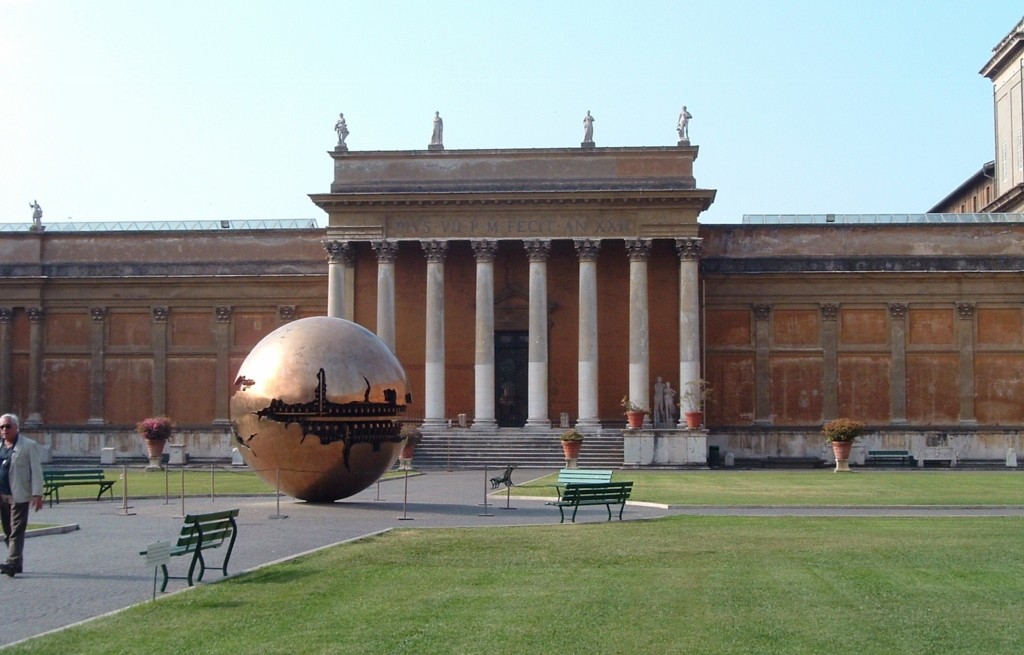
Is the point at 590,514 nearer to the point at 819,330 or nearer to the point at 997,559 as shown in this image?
the point at 997,559

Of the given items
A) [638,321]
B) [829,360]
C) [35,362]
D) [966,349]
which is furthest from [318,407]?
[966,349]

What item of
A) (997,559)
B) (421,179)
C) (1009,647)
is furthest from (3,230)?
(1009,647)

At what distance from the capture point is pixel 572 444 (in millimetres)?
45906

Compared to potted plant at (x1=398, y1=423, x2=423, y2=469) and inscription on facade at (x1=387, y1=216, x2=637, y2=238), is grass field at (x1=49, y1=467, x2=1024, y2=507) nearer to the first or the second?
potted plant at (x1=398, y1=423, x2=423, y2=469)

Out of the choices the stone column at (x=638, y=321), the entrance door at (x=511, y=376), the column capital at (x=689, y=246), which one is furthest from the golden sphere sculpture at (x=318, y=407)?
the entrance door at (x=511, y=376)

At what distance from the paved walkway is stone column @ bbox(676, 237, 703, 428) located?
16041 millimetres

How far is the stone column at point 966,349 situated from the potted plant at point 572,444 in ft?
57.6

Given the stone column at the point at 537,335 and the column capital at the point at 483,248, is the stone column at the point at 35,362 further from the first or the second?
the stone column at the point at 537,335

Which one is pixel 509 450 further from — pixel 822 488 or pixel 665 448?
pixel 822 488

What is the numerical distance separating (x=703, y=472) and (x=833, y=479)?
22.7 feet

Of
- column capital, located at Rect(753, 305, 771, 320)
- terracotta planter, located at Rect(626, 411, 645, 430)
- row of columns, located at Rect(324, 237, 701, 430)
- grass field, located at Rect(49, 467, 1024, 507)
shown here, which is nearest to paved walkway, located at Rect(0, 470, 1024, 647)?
grass field, located at Rect(49, 467, 1024, 507)

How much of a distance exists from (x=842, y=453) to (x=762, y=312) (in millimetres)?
9584

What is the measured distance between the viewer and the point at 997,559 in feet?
59.6

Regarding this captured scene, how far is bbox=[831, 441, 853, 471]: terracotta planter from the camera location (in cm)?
4600
